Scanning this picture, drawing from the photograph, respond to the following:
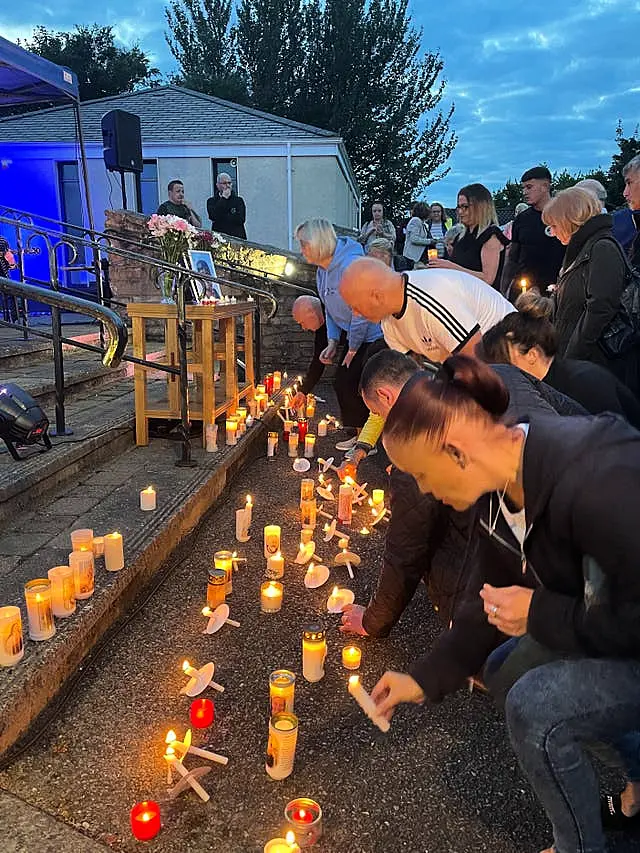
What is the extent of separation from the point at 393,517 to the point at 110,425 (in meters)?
2.94

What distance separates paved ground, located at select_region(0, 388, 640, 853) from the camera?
6.21 ft

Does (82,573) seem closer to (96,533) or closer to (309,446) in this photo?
(96,533)

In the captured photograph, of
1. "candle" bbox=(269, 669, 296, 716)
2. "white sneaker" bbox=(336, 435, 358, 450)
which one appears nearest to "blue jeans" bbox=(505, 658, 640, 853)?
"candle" bbox=(269, 669, 296, 716)

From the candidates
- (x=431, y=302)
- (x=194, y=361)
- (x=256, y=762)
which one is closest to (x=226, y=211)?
(x=194, y=361)

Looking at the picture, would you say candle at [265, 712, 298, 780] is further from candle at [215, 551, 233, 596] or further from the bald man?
the bald man

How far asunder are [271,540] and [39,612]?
4.58 ft

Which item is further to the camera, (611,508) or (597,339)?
(597,339)

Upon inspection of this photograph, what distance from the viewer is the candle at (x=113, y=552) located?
9.81ft

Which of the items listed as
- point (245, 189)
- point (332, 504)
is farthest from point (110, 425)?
point (245, 189)

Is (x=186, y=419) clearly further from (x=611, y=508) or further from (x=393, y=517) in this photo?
(x=611, y=508)

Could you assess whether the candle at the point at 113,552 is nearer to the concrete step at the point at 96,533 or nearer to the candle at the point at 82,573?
the concrete step at the point at 96,533

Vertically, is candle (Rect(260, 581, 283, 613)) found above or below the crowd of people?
below

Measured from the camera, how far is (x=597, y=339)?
3.94m

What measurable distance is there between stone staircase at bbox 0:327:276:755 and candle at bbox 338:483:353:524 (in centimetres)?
80
